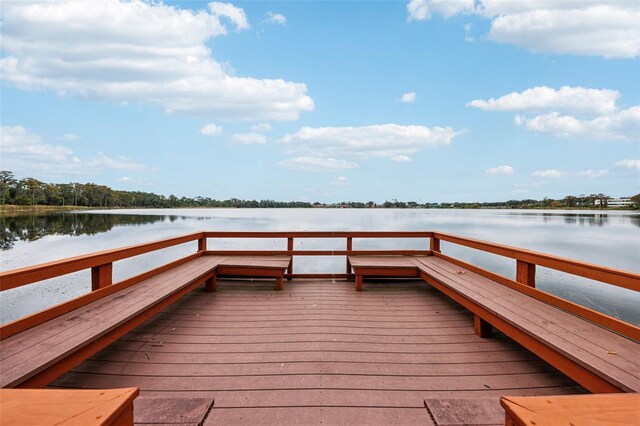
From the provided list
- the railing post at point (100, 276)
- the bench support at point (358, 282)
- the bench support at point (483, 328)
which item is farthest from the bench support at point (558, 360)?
the railing post at point (100, 276)

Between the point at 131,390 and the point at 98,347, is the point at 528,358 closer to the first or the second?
the point at 131,390

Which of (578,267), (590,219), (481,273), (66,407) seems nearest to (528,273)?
(578,267)

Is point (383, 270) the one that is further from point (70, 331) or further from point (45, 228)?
point (45, 228)

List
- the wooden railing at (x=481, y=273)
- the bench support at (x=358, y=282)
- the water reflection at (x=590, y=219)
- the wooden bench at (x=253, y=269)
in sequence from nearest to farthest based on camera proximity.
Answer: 1. the wooden railing at (x=481, y=273)
2. the wooden bench at (x=253, y=269)
3. the bench support at (x=358, y=282)
4. the water reflection at (x=590, y=219)

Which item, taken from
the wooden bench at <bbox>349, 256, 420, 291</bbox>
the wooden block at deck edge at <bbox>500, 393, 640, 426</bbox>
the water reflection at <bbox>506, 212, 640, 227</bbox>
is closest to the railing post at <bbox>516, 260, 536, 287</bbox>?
the wooden bench at <bbox>349, 256, 420, 291</bbox>

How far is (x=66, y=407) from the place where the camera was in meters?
0.78

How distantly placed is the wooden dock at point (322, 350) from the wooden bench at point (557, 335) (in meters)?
0.01

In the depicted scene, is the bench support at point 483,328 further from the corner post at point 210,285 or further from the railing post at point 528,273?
the corner post at point 210,285

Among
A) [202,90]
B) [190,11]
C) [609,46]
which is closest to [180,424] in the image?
[190,11]

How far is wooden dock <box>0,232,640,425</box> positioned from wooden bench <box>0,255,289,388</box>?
0.04ft

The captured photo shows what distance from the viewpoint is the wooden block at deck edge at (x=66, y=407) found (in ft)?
2.42

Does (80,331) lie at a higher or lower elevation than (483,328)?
higher

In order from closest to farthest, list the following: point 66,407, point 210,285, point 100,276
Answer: point 66,407 < point 100,276 < point 210,285

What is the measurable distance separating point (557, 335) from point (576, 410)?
1678 mm
